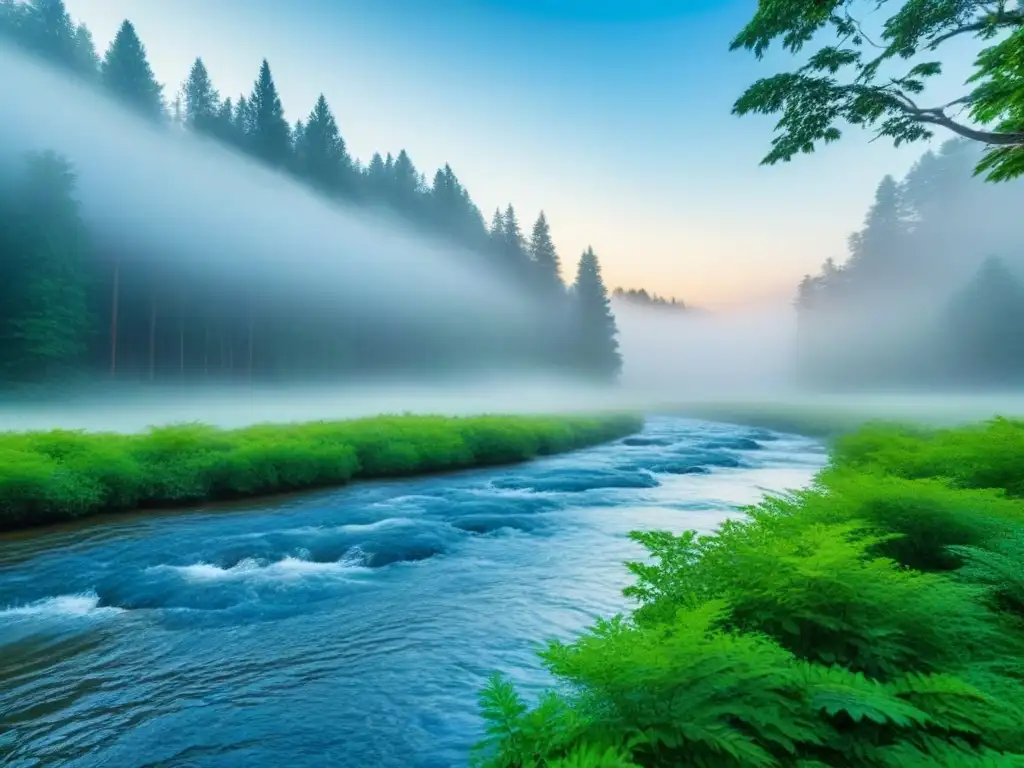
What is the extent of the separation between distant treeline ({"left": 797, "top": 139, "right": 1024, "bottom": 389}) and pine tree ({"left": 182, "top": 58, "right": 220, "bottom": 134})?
80404 mm

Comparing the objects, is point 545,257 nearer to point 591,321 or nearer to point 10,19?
point 591,321

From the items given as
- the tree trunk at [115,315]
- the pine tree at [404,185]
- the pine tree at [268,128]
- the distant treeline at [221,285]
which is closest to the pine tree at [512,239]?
the distant treeline at [221,285]

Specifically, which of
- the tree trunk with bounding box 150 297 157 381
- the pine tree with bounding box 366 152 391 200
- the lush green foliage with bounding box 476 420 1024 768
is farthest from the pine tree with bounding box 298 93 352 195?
the lush green foliage with bounding box 476 420 1024 768

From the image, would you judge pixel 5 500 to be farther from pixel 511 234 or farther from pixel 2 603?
pixel 511 234

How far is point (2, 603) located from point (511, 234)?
7804 cm

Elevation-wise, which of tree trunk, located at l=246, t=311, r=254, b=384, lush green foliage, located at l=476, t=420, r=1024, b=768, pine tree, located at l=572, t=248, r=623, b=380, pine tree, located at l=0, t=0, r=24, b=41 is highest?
pine tree, located at l=0, t=0, r=24, b=41

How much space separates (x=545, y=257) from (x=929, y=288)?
50.2m

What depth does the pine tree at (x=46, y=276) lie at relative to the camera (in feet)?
114

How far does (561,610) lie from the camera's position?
8938mm

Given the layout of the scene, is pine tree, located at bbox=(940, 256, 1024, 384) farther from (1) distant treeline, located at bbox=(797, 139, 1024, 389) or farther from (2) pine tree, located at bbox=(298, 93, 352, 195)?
(2) pine tree, located at bbox=(298, 93, 352, 195)

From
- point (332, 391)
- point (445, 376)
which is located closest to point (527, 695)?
point (332, 391)

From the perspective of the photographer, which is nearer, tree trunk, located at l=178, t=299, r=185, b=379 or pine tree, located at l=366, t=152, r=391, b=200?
tree trunk, located at l=178, t=299, r=185, b=379

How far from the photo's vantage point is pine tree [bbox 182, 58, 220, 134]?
55844 mm

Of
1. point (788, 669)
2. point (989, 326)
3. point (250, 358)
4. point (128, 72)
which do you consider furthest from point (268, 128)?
point (989, 326)
